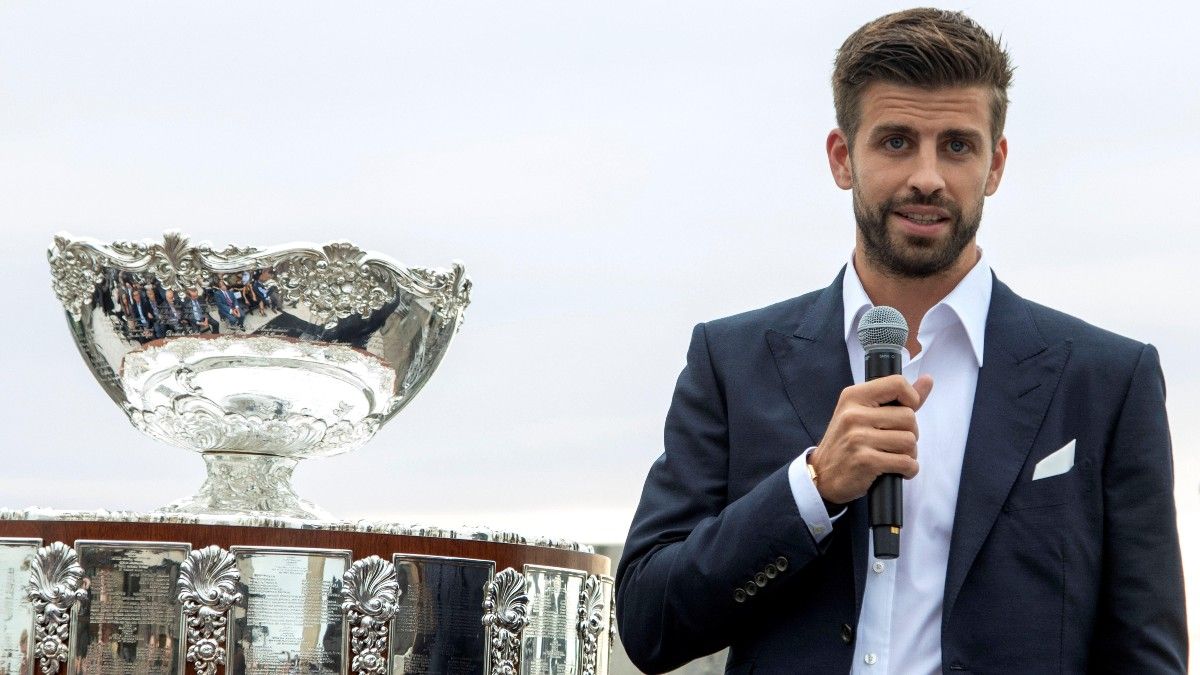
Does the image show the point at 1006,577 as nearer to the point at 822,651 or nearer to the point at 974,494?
the point at 974,494

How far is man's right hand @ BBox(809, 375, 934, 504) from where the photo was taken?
2.14 metres

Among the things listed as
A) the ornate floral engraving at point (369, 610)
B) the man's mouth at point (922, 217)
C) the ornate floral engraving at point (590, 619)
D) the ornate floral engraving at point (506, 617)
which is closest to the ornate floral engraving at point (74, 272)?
→ the ornate floral engraving at point (369, 610)

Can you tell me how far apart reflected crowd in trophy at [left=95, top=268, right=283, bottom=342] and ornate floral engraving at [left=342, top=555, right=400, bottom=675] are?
0.56 m

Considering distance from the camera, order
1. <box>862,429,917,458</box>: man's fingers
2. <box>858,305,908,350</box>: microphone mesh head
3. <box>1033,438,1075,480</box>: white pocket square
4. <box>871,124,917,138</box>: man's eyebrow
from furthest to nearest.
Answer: <box>871,124,917,138</box>: man's eyebrow → <box>1033,438,1075,480</box>: white pocket square → <box>858,305,908,350</box>: microphone mesh head → <box>862,429,917,458</box>: man's fingers

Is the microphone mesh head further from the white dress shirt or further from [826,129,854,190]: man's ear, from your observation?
[826,129,854,190]: man's ear

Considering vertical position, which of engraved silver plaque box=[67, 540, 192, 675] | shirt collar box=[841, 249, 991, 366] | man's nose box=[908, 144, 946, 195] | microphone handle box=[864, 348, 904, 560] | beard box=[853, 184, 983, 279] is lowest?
engraved silver plaque box=[67, 540, 192, 675]

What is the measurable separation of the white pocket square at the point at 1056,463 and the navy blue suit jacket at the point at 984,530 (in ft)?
0.04

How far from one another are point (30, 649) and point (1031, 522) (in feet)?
5.71

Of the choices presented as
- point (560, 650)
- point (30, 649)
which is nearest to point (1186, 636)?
point (560, 650)

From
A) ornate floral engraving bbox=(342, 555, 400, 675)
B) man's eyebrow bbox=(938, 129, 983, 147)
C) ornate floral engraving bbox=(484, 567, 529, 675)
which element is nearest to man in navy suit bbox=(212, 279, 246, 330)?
ornate floral engraving bbox=(342, 555, 400, 675)

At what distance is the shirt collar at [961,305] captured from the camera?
2.53 meters

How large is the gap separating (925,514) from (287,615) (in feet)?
3.84

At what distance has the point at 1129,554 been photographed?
236cm

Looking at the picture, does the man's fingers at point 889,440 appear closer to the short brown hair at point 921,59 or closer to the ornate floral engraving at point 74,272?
the short brown hair at point 921,59
